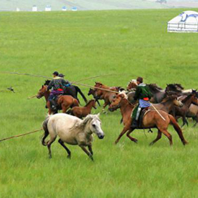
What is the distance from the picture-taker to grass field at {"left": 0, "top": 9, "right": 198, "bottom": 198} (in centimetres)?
1020

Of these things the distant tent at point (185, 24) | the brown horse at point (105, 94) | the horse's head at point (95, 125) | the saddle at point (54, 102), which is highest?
the horse's head at point (95, 125)

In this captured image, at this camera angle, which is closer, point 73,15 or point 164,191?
point 164,191

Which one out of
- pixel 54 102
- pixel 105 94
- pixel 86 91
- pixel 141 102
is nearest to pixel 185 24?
pixel 86 91

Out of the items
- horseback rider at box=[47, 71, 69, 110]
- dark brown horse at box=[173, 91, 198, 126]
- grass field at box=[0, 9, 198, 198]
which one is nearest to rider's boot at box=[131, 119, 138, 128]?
grass field at box=[0, 9, 198, 198]

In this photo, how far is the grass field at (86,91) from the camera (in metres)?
10.2

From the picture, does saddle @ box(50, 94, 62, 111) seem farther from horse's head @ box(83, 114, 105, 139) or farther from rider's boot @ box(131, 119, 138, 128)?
horse's head @ box(83, 114, 105, 139)

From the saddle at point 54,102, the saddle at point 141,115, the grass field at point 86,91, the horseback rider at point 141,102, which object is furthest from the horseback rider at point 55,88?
the saddle at point 141,115

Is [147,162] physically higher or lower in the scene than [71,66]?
higher

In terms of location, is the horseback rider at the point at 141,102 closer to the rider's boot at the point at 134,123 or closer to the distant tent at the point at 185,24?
the rider's boot at the point at 134,123

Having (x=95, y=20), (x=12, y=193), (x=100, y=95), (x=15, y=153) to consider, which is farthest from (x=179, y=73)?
(x=95, y=20)

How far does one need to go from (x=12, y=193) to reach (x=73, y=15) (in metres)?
85.0

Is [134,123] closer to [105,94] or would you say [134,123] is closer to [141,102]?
[141,102]

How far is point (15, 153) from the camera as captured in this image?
12844 millimetres

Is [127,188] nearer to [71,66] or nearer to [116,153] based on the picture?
[116,153]
